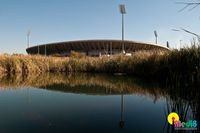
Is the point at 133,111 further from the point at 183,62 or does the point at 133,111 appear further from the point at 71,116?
the point at 183,62

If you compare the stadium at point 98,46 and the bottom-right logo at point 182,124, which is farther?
the stadium at point 98,46

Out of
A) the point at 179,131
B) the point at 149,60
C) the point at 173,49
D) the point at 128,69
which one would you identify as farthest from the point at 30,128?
the point at 128,69

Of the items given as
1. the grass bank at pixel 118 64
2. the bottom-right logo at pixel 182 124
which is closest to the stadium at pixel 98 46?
the grass bank at pixel 118 64

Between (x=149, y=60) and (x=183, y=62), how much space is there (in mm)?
3473

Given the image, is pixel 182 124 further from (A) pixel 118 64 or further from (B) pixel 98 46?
(B) pixel 98 46

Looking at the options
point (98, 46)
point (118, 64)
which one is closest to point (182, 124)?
point (118, 64)

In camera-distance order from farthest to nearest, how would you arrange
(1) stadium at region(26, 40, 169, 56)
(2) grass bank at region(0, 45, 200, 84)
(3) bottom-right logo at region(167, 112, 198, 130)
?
(1) stadium at region(26, 40, 169, 56), (2) grass bank at region(0, 45, 200, 84), (3) bottom-right logo at region(167, 112, 198, 130)

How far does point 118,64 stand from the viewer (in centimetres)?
1283

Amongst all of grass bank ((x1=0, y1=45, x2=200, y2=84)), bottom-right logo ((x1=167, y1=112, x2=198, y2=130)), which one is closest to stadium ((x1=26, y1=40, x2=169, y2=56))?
grass bank ((x1=0, y1=45, x2=200, y2=84))

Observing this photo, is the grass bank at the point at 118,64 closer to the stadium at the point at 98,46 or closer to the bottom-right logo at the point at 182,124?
the bottom-right logo at the point at 182,124

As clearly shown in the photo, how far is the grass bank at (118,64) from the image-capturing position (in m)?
6.78

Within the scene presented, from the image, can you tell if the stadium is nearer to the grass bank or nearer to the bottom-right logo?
the grass bank

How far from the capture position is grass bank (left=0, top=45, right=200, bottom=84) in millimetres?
6783

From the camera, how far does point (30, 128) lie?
8.84ft
